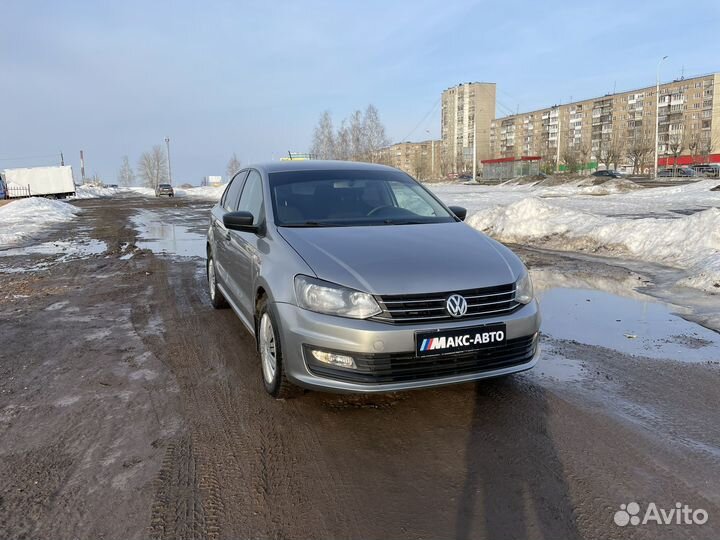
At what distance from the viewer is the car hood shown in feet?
10.9

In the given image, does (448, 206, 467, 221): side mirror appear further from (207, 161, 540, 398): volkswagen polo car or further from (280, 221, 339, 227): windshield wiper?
(280, 221, 339, 227): windshield wiper

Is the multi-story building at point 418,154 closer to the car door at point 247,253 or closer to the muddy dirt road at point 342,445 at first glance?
the car door at point 247,253

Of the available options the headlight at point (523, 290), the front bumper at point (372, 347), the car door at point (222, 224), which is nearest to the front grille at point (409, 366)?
the front bumper at point (372, 347)

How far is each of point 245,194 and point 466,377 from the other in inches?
123

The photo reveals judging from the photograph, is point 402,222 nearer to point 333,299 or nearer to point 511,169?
point 333,299

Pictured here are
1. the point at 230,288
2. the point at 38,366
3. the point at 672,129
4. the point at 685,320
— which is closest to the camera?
the point at 38,366

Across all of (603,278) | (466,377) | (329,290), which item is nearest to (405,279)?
(329,290)

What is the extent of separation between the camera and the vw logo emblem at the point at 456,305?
327 cm

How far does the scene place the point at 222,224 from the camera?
18.5 ft

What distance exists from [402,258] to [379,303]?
438 millimetres

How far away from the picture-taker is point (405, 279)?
10.8 ft

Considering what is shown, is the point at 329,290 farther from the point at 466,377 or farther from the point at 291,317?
the point at 466,377

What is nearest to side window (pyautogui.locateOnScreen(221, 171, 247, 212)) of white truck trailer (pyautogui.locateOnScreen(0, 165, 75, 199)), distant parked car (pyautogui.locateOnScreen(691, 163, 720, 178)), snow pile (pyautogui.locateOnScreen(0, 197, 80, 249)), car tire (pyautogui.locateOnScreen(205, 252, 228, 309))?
car tire (pyautogui.locateOnScreen(205, 252, 228, 309))

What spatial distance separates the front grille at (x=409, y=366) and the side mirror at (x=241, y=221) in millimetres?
1443
